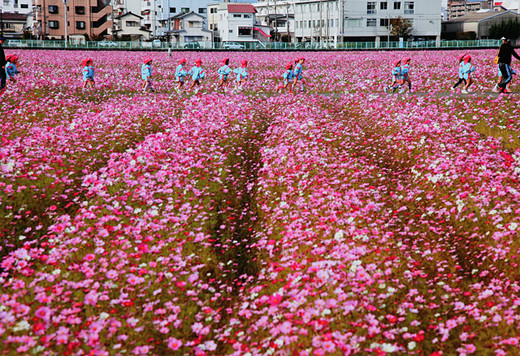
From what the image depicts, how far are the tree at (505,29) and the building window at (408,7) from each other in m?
16.0

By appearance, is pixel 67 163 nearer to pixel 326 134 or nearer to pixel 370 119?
pixel 326 134

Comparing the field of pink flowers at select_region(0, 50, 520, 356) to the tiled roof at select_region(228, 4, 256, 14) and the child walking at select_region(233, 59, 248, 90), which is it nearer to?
the child walking at select_region(233, 59, 248, 90)

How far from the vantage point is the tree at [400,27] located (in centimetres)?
9300

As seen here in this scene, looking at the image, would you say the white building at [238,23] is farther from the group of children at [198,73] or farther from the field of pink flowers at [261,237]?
the field of pink flowers at [261,237]

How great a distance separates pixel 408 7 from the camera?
95.9 m

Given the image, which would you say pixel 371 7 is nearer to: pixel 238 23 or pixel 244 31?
pixel 244 31

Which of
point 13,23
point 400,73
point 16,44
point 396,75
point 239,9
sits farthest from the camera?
point 13,23

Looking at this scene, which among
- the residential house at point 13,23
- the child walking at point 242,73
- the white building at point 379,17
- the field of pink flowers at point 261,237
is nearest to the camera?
the field of pink flowers at point 261,237

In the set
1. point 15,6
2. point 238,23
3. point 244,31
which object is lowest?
point 244,31

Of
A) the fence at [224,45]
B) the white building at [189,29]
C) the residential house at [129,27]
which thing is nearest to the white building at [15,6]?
the residential house at [129,27]

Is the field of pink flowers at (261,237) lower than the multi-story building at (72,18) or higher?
lower

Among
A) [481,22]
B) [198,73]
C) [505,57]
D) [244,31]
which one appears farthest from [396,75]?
[244,31]

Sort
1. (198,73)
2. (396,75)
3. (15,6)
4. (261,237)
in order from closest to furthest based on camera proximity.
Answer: (261,237) → (396,75) → (198,73) → (15,6)

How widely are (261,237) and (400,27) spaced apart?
92566 mm
